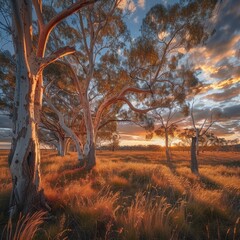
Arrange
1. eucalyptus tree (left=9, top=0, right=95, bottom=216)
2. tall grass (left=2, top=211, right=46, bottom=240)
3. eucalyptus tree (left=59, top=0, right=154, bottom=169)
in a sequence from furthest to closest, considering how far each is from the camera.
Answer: eucalyptus tree (left=59, top=0, right=154, bottom=169) → eucalyptus tree (left=9, top=0, right=95, bottom=216) → tall grass (left=2, top=211, right=46, bottom=240)

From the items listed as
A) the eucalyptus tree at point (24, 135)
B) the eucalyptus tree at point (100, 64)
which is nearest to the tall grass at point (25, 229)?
the eucalyptus tree at point (24, 135)

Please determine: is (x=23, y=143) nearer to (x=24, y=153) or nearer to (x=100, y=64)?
(x=24, y=153)

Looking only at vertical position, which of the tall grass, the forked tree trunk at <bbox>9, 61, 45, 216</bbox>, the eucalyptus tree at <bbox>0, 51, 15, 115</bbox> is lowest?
the tall grass

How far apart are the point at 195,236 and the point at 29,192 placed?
10.5 ft

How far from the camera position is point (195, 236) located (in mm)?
2922

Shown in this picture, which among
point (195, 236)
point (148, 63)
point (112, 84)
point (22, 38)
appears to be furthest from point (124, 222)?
point (112, 84)

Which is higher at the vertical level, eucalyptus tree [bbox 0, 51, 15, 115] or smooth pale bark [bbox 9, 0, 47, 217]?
eucalyptus tree [bbox 0, 51, 15, 115]

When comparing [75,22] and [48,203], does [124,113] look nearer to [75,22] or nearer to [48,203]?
[75,22]

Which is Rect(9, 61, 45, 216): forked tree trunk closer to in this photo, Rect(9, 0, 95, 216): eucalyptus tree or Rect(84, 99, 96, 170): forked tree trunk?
Rect(9, 0, 95, 216): eucalyptus tree

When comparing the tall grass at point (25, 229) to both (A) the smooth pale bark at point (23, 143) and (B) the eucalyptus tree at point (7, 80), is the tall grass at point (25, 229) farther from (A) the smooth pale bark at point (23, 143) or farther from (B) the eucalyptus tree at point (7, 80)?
(B) the eucalyptus tree at point (7, 80)

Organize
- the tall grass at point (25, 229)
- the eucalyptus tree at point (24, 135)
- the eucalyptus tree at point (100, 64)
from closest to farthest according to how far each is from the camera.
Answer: the tall grass at point (25, 229)
the eucalyptus tree at point (24, 135)
the eucalyptus tree at point (100, 64)

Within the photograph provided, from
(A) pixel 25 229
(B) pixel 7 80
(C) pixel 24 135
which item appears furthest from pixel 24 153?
(B) pixel 7 80

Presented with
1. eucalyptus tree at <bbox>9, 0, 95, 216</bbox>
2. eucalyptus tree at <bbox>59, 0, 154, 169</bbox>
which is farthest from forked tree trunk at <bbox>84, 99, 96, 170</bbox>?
eucalyptus tree at <bbox>9, 0, 95, 216</bbox>

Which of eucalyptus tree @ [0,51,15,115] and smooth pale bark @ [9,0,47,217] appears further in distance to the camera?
eucalyptus tree @ [0,51,15,115]
